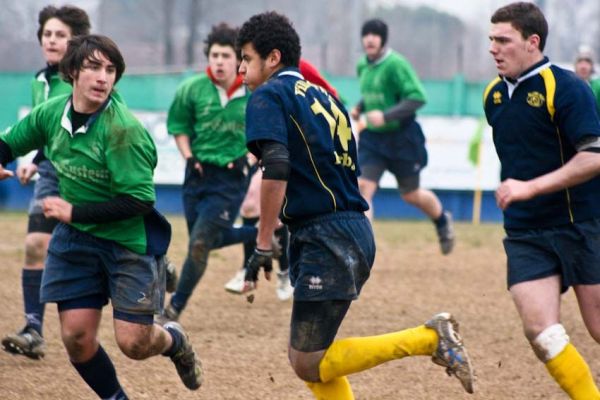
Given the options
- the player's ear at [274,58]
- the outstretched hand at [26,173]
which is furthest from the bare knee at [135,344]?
the outstretched hand at [26,173]

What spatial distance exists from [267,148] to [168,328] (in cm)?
124

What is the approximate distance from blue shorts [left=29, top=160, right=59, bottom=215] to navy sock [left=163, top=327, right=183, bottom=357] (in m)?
1.64

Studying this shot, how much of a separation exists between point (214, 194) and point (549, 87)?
11.1ft

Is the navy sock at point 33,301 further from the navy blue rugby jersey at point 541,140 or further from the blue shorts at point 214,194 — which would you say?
the navy blue rugby jersey at point 541,140

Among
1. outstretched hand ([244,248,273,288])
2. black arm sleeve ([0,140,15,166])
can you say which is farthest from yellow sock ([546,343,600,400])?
black arm sleeve ([0,140,15,166])

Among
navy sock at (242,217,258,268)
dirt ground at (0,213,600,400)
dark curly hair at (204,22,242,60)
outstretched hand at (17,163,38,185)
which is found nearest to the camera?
dirt ground at (0,213,600,400)

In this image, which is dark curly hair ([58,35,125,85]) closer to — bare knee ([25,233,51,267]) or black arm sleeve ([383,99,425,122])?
bare knee ([25,233,51,267])

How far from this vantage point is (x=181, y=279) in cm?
754

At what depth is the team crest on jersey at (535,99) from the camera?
4.96m

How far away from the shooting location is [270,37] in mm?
4844

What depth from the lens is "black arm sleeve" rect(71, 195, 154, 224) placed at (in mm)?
4816

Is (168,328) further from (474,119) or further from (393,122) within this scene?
(474,119)

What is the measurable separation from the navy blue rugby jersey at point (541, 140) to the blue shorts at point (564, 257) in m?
0.05

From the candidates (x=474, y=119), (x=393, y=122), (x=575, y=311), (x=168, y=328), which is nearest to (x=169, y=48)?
(x=474, y=119)
